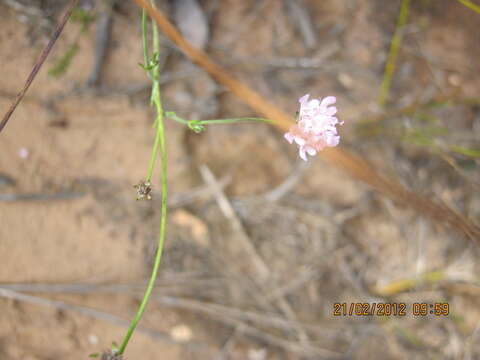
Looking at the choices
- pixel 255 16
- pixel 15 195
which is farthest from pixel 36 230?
pixel 255 16

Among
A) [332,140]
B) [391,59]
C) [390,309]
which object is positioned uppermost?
[391,59]

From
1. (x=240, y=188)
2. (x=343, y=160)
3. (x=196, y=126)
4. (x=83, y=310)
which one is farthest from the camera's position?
(x=240, y=188)

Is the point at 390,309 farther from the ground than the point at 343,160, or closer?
closer

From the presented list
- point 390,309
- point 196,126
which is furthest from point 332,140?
point 390,309

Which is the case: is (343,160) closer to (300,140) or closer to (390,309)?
(300,140)

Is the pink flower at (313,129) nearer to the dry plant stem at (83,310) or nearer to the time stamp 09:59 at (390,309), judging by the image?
the dry plant stem at (83,310)

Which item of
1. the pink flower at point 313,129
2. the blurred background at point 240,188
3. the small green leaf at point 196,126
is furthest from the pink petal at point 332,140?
the blurred background at point 240,188

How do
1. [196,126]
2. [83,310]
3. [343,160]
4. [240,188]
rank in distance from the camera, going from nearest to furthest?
[343,160] < [196,126] < [83,310] < [240,188]
